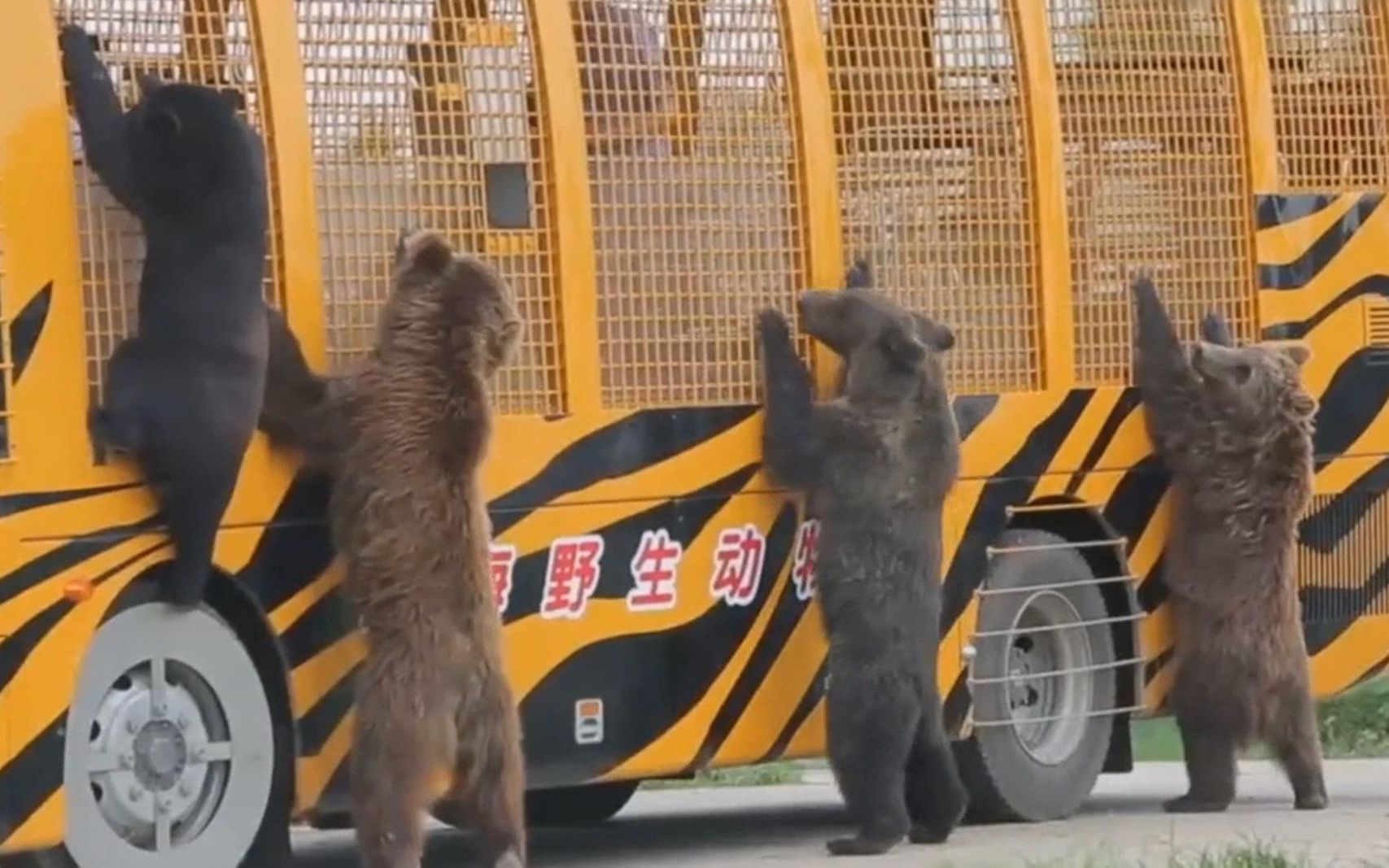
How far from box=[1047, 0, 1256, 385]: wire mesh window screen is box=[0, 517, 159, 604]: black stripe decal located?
4015mm

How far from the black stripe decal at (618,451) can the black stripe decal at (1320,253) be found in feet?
8.48

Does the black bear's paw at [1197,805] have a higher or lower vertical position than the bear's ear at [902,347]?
lower

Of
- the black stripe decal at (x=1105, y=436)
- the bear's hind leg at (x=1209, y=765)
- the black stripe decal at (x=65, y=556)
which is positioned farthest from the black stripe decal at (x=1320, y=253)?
the black stripe decal at (x=65, y=556)

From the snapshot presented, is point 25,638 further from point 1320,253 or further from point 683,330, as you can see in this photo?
point 1320,253

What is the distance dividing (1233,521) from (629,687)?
2614mm

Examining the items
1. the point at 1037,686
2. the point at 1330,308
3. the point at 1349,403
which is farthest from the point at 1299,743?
the point at 1330,308

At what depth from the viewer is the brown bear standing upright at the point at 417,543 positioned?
956cm

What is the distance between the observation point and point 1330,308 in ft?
42.1

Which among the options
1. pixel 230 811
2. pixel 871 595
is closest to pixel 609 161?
pixel 871 595

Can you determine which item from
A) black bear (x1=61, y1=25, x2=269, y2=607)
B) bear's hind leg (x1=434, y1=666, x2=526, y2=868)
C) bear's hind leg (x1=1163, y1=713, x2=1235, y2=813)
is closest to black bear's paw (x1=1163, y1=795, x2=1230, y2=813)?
bear's hind leg (x1=1163, y1=713, x2=1235, y2=813)

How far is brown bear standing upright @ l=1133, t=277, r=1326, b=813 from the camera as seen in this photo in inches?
478

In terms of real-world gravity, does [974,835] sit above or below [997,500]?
below

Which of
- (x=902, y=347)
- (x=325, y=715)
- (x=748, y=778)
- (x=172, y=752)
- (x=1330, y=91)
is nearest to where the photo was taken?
(x=172, y=752)

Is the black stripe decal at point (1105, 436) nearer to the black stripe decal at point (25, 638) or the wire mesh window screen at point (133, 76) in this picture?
the wire mesh window screen at point (133, 76)
